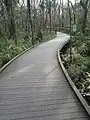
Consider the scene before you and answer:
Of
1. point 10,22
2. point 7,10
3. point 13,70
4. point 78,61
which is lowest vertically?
point 78,61

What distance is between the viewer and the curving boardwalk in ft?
15.2

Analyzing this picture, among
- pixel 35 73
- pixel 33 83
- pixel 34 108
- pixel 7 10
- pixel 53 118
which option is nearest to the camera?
pixel 53 118

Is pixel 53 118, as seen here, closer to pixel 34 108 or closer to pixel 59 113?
pixel 59 113

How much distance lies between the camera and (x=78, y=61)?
1313 cm

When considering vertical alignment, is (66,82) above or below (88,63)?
above

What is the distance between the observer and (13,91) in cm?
616

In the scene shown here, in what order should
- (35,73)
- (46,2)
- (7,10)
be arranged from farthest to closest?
(46,2) < (7,10) < (35,73)

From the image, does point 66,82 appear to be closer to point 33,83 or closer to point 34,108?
point 33,83

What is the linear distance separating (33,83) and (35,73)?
146cm

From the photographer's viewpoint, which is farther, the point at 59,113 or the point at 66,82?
the point at 66,82

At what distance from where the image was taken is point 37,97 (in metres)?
5.65

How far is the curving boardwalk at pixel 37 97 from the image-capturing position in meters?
4.62

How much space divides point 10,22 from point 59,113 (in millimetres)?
15344

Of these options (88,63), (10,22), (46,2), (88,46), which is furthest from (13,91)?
(46,2)
